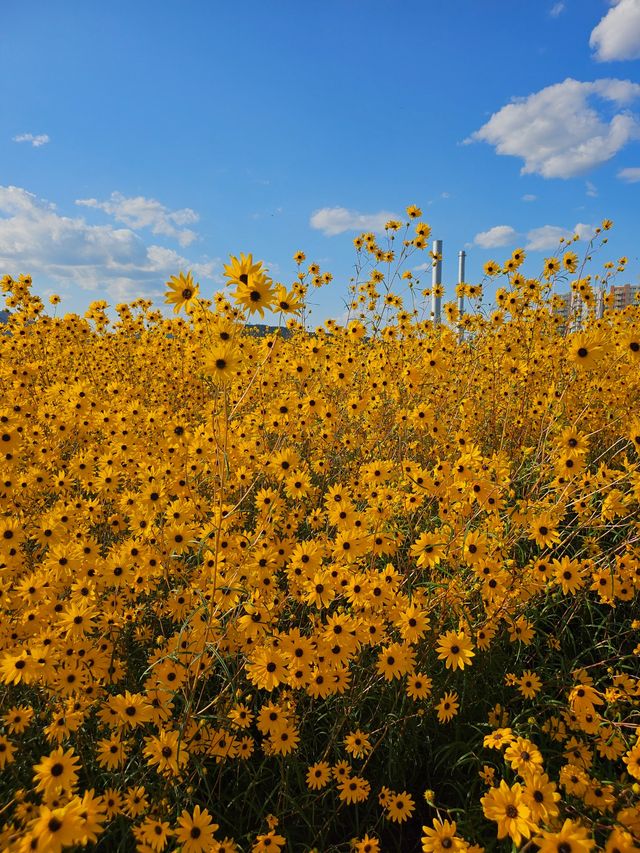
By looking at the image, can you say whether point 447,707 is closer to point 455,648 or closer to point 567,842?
point 455,648

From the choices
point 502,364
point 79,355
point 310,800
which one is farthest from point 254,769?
point 79,355

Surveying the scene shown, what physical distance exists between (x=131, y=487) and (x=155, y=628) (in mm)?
1646

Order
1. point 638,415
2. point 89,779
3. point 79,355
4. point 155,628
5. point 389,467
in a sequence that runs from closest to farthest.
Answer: point 89,779, point 155,628, point 389,467, point 638,415, point 79,355

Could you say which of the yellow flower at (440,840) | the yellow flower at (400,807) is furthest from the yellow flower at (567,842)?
the yellow flower at (400,807)

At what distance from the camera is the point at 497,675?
2.74m

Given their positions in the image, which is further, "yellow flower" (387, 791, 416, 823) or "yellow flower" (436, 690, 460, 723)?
"yellow flower" (436, 690, 460, 723)

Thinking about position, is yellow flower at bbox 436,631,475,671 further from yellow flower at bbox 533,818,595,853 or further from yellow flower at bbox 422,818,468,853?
yellow flower at bbox 533,818,595,853

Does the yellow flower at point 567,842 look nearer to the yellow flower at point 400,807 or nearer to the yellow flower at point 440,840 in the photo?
the yellow flower at point 440,840

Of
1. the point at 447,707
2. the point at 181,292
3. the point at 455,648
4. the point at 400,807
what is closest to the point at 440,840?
the point at 400,807

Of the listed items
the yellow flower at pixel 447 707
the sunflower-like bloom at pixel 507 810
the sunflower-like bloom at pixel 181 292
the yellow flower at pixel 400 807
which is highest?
the sunflower-like bloom at pixel 181 292

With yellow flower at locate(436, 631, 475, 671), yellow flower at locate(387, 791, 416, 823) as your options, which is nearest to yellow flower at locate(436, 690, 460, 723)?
yellow flower at locate(436, 631, 475, 671)

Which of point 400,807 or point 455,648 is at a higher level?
point 455,648

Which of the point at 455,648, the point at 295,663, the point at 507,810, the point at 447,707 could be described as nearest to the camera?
the point at 507,810

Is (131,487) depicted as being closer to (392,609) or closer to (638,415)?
(392,609)
